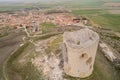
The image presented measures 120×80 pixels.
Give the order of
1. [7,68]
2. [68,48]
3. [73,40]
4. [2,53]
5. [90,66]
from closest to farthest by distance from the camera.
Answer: [68,48] → [90,66] → [73,40] → [7,68] → [2,53]

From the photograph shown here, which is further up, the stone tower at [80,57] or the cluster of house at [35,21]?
the stone tower at [80,57]

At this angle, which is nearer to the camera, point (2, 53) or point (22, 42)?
point (2, 53)

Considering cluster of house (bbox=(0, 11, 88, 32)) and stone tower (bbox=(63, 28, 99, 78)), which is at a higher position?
stone tower (bbox=(63, 28, 99, 78))

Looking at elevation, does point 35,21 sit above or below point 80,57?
below

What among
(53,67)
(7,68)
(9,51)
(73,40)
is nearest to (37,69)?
(53,67)

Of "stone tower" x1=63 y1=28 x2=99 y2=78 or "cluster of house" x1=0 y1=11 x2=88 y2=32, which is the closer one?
"stone tower" x1=63 y1=28 x2=99 y2=78

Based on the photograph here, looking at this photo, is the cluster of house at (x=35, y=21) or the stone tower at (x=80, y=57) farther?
the cluster of house at (x=35, y=21)

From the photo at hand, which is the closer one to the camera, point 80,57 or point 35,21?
point 80,57

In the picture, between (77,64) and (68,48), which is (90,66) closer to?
(77,64)

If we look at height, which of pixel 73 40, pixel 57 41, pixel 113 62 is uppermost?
pixel 73 40

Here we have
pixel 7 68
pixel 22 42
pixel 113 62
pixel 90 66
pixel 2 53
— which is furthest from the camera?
pixel 22 42

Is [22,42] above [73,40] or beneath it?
beneath
